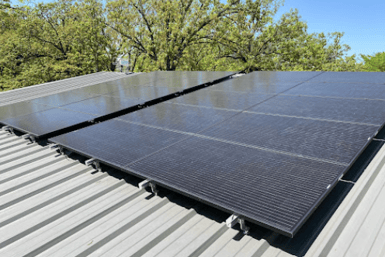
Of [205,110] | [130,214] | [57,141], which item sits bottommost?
[130,214]

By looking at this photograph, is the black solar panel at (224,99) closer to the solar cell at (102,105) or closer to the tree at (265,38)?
the solar cell at (102,105)

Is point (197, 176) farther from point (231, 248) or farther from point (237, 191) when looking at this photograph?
point (231, 248)

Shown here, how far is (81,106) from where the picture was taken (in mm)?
9227

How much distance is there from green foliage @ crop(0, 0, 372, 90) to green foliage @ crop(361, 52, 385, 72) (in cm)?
513

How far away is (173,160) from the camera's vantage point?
15.2 feet

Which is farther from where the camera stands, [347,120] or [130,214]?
[347,120]

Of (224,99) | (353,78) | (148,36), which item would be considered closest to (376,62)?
(148,36)

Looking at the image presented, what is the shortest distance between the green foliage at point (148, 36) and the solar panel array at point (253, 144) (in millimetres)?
27270

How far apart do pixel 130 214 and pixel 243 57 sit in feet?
114

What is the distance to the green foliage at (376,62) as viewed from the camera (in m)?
40.3

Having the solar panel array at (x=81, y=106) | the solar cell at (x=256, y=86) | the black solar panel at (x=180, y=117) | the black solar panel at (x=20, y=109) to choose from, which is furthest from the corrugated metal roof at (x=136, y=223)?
the black solar panel at (x=20, y=109)

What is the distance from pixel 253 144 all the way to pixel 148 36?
3367 cm

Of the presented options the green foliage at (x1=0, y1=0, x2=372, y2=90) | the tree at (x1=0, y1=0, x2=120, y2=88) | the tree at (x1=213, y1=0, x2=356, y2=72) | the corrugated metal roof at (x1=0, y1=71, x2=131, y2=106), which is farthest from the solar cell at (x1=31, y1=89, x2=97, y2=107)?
the tree at (x1=0, y1=0, x2=120, y2=88)

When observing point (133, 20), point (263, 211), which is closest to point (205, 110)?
point (263, 211)
